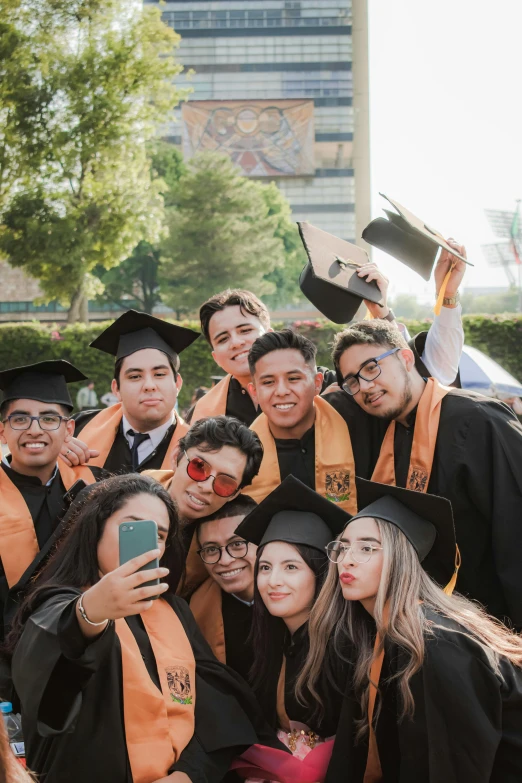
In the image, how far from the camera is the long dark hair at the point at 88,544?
2.95 metres

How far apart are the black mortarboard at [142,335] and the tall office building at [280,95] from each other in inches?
2729

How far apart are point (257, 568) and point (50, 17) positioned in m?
23.5

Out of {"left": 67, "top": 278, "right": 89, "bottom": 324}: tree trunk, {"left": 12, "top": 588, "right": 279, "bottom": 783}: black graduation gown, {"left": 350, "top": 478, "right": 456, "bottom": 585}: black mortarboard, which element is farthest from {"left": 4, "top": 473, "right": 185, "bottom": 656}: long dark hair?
{"left": 67, "top": 278, "right": 89, "bottom": 324}: tree trunk

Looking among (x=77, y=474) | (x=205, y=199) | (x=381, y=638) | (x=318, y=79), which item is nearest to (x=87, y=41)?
(x=205, y=199)

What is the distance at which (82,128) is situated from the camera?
899 inches

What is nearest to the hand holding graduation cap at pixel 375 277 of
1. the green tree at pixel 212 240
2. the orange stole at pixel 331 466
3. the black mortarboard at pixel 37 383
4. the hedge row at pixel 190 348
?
the orange stole at pixel 331 466

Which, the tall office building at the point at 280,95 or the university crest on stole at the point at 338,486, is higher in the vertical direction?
the tall office building at the point at 280,95

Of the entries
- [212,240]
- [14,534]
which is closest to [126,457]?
[14,534]

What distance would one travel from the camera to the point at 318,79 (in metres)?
75.1

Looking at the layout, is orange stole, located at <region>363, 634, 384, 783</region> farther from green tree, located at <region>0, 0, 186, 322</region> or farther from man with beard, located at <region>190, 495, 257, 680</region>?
green tree, located at <region>0, 0, 186, 322</region>

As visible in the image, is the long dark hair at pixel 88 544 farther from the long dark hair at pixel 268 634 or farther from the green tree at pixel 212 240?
the green tree at pixel 212 240

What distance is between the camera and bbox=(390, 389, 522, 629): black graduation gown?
11.9ft

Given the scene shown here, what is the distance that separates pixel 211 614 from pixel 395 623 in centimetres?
96

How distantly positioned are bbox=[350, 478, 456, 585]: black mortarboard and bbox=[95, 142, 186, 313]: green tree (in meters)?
49.0
